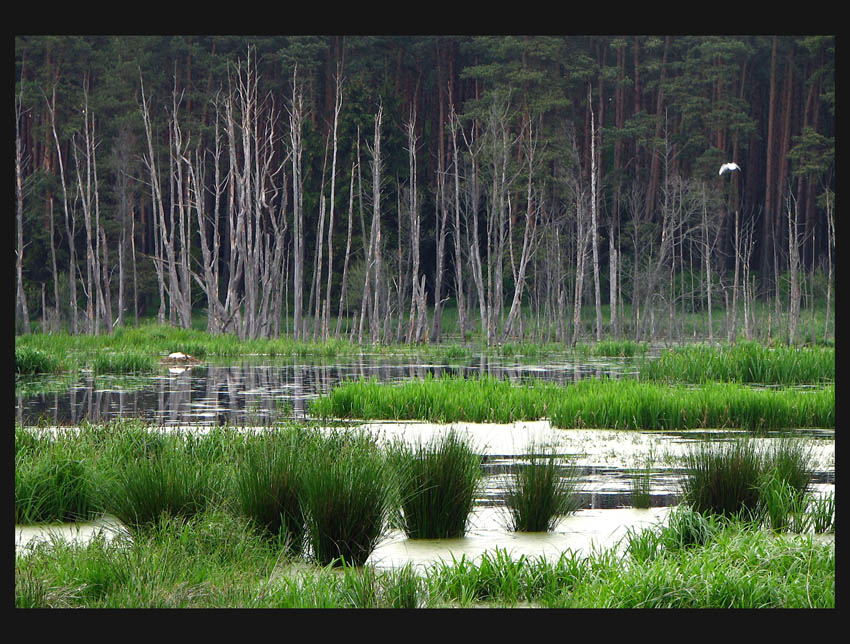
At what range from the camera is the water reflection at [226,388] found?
13.4m

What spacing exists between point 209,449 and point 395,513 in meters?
2.42

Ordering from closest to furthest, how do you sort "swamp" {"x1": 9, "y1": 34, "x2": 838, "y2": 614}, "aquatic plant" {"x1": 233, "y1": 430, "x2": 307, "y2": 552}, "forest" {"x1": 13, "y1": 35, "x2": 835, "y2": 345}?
"swamp" {"x1": 9, "y1": 34, "x2": 838, "y2": 614}
"aquatic plant" {"x1": 233, "y1": 430, "x2": 307, "y2": 552}
"forest" {"x1": 13, "y1": 35, "x2": 835, "y2": 345}

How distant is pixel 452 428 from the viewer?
731cm

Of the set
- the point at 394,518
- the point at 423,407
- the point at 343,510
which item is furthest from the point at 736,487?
the point at 423,407

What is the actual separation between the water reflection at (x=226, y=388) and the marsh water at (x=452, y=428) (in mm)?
21

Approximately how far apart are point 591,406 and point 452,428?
19.2 ft

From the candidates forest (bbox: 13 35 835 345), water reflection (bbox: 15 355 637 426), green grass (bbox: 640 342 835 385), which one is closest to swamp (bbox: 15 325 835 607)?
water reflection (bbox: 15 355 637 426)

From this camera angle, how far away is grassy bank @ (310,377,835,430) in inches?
500

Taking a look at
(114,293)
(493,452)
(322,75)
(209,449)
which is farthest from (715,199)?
(209,449)

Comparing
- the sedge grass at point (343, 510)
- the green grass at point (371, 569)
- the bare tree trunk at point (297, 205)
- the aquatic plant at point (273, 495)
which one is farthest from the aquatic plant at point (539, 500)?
the bare tree trunk at point (297, 205)

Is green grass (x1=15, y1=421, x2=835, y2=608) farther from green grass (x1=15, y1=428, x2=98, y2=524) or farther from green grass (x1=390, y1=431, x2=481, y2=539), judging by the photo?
green grass (x1=15, y1=428, x2=98, y2=524)

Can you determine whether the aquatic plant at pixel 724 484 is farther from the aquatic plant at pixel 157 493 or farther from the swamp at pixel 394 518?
the aquatic plant at pixel 157 493

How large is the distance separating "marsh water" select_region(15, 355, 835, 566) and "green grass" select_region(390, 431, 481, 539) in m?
0.12

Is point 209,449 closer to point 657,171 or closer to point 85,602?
point 85,602
